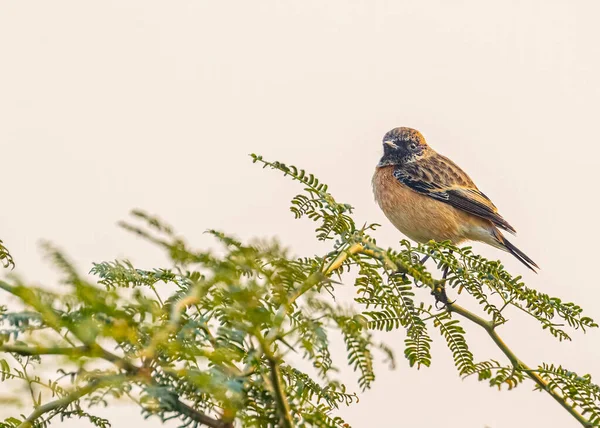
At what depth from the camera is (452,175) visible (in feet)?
21.9

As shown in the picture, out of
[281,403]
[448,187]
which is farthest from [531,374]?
[448,187]

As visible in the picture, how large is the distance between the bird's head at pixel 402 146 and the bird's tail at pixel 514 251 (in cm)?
103

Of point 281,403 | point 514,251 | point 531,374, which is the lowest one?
point 281,403

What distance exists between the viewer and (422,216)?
6.13 metres

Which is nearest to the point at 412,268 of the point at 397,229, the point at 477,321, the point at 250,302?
the point at 477,321

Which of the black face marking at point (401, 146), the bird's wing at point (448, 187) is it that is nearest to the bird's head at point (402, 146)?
the black face marking at point (401, 146)

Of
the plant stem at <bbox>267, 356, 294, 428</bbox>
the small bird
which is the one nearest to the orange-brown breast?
the small bird

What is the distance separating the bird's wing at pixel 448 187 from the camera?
20.4 feet

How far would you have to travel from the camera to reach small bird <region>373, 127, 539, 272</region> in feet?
20.1

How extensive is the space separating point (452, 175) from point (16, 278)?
238 inches

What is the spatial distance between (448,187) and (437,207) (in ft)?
0.99

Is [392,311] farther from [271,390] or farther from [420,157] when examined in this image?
[420,157]

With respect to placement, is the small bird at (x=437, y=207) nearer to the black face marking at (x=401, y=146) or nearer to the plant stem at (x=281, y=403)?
the black face marking at (x=401, y=146)

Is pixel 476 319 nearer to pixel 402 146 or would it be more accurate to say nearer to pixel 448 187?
pixel 448 187
